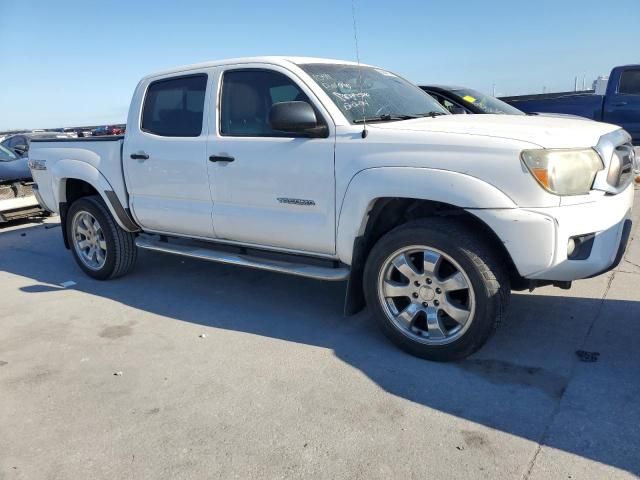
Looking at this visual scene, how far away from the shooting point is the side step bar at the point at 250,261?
373 centimetres

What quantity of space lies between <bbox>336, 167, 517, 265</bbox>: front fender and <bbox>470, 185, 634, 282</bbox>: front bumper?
0.29 ft

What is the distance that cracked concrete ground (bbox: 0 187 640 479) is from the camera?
2512mm

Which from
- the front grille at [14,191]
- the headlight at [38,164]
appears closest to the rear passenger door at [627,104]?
the headlight at [38,164]

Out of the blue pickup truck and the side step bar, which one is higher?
the blue pickup truck

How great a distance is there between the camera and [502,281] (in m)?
3.15

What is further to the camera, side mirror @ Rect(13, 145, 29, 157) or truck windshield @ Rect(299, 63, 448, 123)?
side mirror @ Rect(13, 145, 29, 157)

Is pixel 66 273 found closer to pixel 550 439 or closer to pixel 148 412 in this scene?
pixel 148 412

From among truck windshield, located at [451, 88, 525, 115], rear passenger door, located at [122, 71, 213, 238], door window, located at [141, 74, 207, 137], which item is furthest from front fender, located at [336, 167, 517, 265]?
truck windshield, located at [451, 88, 525, 115]

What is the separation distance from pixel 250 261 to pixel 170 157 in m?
1.14

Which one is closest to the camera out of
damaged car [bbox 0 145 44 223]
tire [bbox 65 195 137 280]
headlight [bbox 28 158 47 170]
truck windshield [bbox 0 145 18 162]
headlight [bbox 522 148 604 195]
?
headlight [bbox 522 148 604 195]

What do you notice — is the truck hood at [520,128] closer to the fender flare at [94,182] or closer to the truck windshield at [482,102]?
the fender flare at [94,182]

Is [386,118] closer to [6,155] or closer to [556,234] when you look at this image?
[556,234]

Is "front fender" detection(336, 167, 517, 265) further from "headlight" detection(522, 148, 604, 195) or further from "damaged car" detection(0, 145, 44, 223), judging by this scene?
"damaged car" detection(0, 145, 44, 223)

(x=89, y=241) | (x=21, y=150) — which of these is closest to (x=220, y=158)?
(x=89, y=241)
